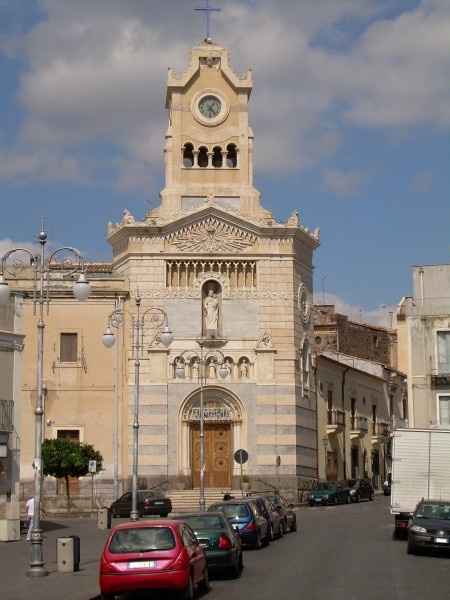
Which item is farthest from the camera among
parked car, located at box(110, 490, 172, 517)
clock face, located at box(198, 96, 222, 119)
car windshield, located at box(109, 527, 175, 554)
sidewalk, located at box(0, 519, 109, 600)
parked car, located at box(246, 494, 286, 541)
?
clock face, located at box(198, 96, 222, 119)

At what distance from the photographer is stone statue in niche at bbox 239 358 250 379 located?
63.9 m

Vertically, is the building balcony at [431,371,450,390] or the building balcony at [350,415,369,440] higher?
the building balcony at [431,371,450,390]

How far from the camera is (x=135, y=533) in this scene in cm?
2147

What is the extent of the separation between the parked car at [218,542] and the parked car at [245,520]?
22.1 feet

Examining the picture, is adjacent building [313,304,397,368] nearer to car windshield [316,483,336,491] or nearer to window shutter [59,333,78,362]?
car windshield [316,483,336,491]

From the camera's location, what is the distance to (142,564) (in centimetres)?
2103

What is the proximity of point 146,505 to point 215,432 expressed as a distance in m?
12.0

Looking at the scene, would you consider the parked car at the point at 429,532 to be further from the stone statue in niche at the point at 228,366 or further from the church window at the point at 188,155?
the church window at the point at 188,155

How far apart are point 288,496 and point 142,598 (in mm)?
40292

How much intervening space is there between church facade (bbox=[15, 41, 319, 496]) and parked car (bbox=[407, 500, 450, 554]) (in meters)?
30.5

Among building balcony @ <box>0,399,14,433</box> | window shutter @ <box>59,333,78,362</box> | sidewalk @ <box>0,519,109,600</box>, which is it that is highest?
window shutter @ <box>59,333,78,362</box>

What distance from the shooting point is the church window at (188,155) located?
221 feet

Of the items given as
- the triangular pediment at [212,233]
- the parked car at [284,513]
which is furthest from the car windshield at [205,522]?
the triangular pediment at [212,233]

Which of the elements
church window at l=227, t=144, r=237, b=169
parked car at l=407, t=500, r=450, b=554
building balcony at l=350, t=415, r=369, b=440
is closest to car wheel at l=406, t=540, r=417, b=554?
parked car at l=407, t=500, r=450, b=554
